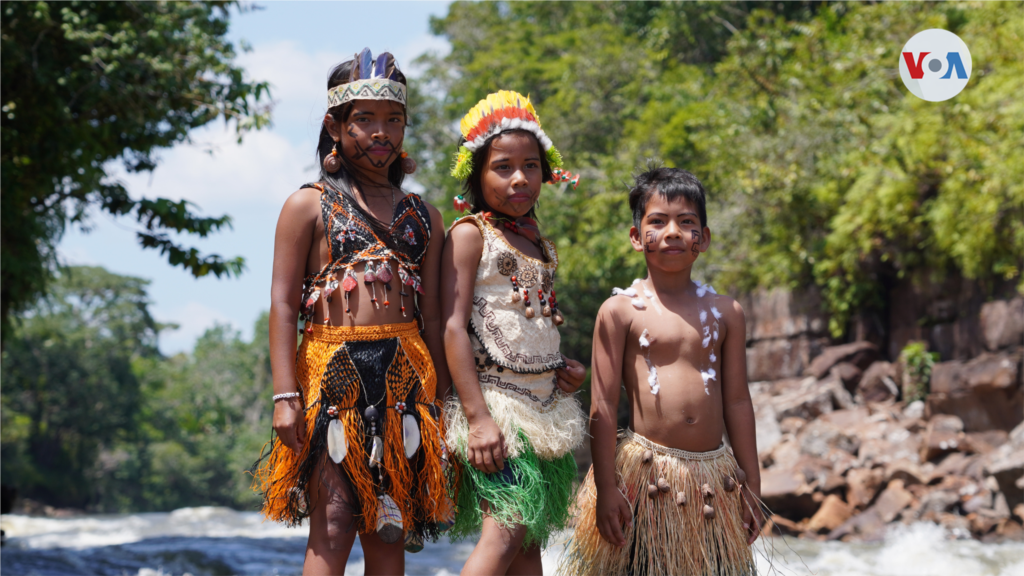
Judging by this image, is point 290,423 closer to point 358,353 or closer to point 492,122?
point 358,353

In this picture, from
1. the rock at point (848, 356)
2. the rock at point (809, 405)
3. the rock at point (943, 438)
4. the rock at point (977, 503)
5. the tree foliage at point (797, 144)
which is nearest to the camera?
the rock at point (977, 503)

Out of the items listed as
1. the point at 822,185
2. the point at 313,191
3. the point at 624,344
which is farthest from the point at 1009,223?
the point at 313,191

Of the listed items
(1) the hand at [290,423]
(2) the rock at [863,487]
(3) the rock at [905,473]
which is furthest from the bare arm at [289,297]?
(3) the rock at [905,473]

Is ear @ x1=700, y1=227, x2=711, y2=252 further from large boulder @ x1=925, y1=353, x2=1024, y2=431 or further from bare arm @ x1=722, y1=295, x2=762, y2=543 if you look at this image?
large boulder @ x1=925, y1=353, x2=1024, y2=431

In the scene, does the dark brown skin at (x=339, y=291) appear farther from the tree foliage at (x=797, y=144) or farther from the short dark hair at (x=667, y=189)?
the tree foliage at (x=797, y=144)

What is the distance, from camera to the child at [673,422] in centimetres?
262

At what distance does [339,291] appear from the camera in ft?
8.01

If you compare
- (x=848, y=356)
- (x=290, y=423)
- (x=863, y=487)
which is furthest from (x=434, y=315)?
(x=848, y=356)

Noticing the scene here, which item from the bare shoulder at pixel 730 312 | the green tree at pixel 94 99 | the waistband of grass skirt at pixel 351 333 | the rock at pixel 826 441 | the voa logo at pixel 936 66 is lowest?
the rock at pixel 826 441

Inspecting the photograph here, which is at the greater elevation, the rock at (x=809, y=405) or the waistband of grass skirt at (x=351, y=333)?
the waistband of grass skirt at (x=351, y=333)

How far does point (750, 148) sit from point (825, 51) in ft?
7.70

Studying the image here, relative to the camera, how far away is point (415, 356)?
249 cm

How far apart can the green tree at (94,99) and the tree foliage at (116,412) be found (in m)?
14.1

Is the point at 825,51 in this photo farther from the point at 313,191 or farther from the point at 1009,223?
the point at 313,191
